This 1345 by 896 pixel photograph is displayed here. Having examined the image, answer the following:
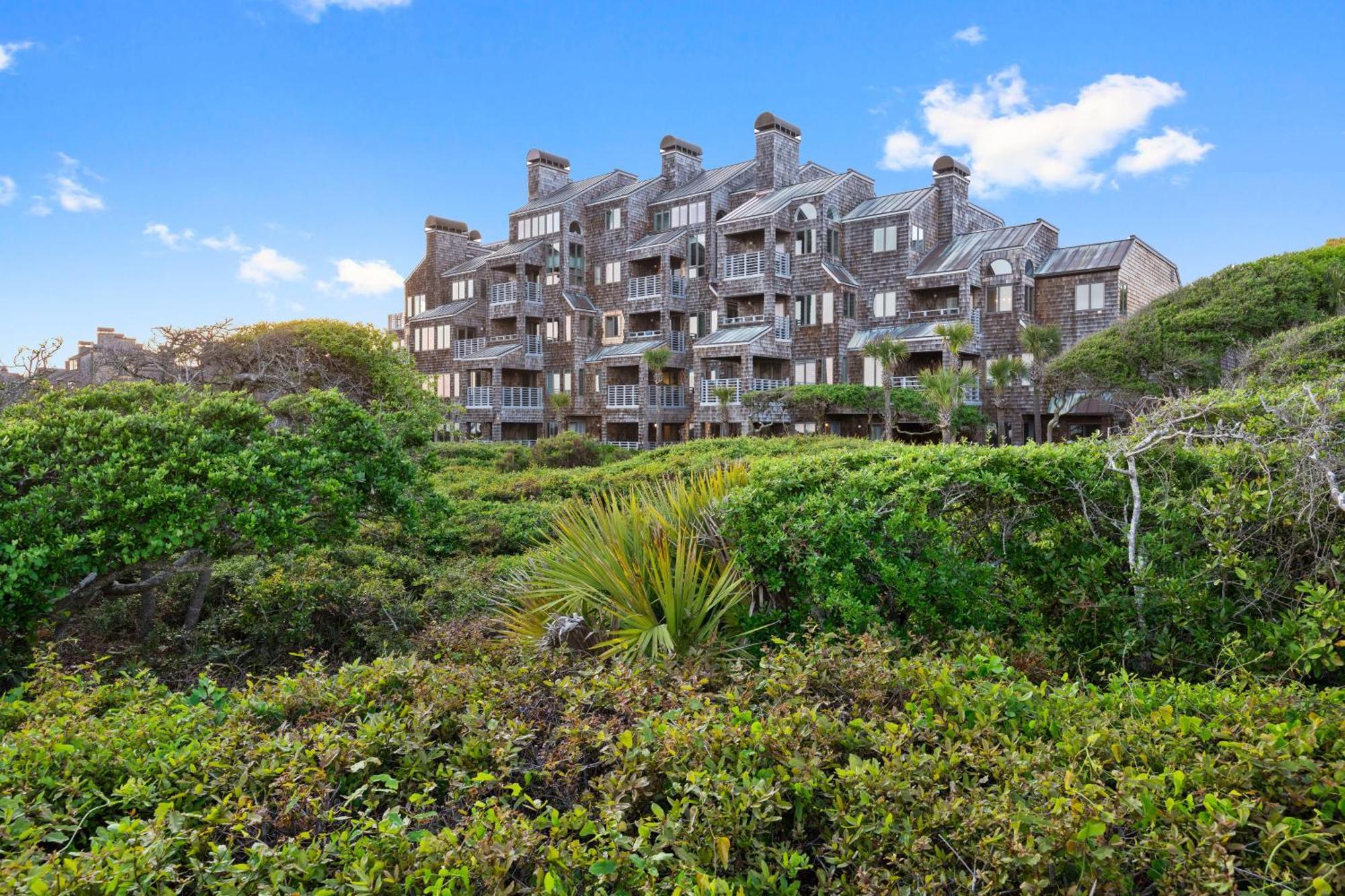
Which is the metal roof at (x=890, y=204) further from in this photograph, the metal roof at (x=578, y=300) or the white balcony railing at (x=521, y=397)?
the white balcony railing at (x=521, y=397)

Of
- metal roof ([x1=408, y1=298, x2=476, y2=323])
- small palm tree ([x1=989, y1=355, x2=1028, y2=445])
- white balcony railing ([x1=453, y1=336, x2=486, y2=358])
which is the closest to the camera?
small palm tree ([x1=989, y1=355, x2=1028, y2=445])

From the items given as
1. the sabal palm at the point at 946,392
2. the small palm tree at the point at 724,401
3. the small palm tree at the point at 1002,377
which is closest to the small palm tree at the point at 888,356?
the sabal palm at the point at 946,392

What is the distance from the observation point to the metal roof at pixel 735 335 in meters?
39.8

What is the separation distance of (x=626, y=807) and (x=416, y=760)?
1073 millimetres

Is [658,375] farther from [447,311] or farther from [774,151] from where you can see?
[447,311]

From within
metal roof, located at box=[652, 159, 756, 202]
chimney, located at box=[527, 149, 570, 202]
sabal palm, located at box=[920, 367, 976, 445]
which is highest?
chimney, located at box=[527, 149, 570, 202]

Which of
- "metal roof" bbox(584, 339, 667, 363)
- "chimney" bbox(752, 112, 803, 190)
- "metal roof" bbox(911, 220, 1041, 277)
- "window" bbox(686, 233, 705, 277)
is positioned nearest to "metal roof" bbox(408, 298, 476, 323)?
"metal roof" bbox(584, 339, 667, 363)

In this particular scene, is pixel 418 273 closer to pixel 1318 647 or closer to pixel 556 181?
pixel 556 181

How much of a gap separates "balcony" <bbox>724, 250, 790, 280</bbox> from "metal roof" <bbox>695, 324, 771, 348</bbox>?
251 centimetres

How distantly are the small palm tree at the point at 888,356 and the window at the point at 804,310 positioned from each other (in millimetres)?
5322

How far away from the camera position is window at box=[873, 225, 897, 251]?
38875mm

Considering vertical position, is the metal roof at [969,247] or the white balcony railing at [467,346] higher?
the metal roof at [969,247]

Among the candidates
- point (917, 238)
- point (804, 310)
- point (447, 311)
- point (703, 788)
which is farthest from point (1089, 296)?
point (703, 788)

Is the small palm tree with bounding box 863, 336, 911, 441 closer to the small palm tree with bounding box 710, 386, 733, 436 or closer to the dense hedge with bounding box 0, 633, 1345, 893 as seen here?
the small palm tree with bounding box 710, 386, 733, 436
